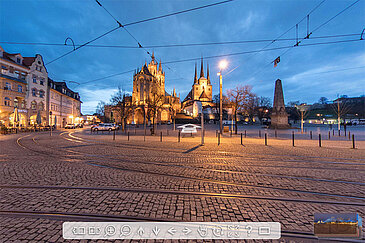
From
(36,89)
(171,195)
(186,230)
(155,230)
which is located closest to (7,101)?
(36,89)

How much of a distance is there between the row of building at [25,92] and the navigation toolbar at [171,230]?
26.0 metres

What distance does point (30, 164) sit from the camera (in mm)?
5793

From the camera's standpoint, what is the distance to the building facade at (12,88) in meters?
25.9

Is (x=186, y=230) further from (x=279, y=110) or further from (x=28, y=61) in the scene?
(x=28, y=61)

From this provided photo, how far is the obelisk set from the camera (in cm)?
2840

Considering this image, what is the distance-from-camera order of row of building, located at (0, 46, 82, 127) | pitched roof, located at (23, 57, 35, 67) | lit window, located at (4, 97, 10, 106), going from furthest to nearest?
pitched roof, located at (23, 57, 35, 67) < lit window, located at (4, 97, 10, 106) < row of building, located at (0, 46, 82, 127)

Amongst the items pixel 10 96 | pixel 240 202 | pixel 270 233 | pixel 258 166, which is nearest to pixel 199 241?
pixel 270 233

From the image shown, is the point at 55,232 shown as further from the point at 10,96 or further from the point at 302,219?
the point at 10,96

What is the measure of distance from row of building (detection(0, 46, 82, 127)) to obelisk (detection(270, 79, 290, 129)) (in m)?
37.2

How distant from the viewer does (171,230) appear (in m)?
2.27

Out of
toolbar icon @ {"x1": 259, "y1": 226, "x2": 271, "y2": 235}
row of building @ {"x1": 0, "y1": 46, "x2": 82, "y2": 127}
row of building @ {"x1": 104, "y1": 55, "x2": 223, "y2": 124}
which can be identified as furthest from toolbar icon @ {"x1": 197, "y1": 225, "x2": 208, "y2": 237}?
row of building @ {"x1": 104, "y1": 55, "x2": 223, "y2": 124}

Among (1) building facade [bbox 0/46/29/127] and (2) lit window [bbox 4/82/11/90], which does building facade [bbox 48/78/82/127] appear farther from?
(2) lit window [bbox 4/82/11/90]

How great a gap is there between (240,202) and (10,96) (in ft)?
131

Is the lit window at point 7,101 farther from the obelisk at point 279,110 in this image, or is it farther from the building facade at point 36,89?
the obelisk at point 279,110
